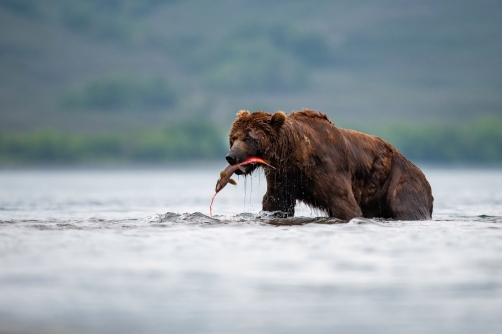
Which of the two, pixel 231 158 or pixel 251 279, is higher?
pixel 231 158

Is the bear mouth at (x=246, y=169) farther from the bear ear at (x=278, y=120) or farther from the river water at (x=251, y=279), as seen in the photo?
the river water at (x=251, y=279)

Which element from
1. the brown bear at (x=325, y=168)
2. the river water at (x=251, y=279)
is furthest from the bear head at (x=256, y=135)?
the river water at (x=251, y=279)

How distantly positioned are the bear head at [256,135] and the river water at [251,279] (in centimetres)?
101

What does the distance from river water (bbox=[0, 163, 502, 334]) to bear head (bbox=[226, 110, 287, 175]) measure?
3.31 ft

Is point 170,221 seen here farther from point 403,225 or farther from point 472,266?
point 472,266

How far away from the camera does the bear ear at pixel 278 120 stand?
34.2 feet

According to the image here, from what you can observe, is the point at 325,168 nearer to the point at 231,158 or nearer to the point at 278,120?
the point at 278,120

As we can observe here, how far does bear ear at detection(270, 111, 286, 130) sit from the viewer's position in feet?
34.2

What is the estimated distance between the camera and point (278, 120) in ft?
34.6

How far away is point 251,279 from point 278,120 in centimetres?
436

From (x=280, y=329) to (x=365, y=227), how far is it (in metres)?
5.27

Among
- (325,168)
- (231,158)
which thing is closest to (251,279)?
(231,158)

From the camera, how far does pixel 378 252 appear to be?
7.98 meters

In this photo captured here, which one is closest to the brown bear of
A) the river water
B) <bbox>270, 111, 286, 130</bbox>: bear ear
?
<bbox>270, 111, 286, 130</bbox>: bear ear
